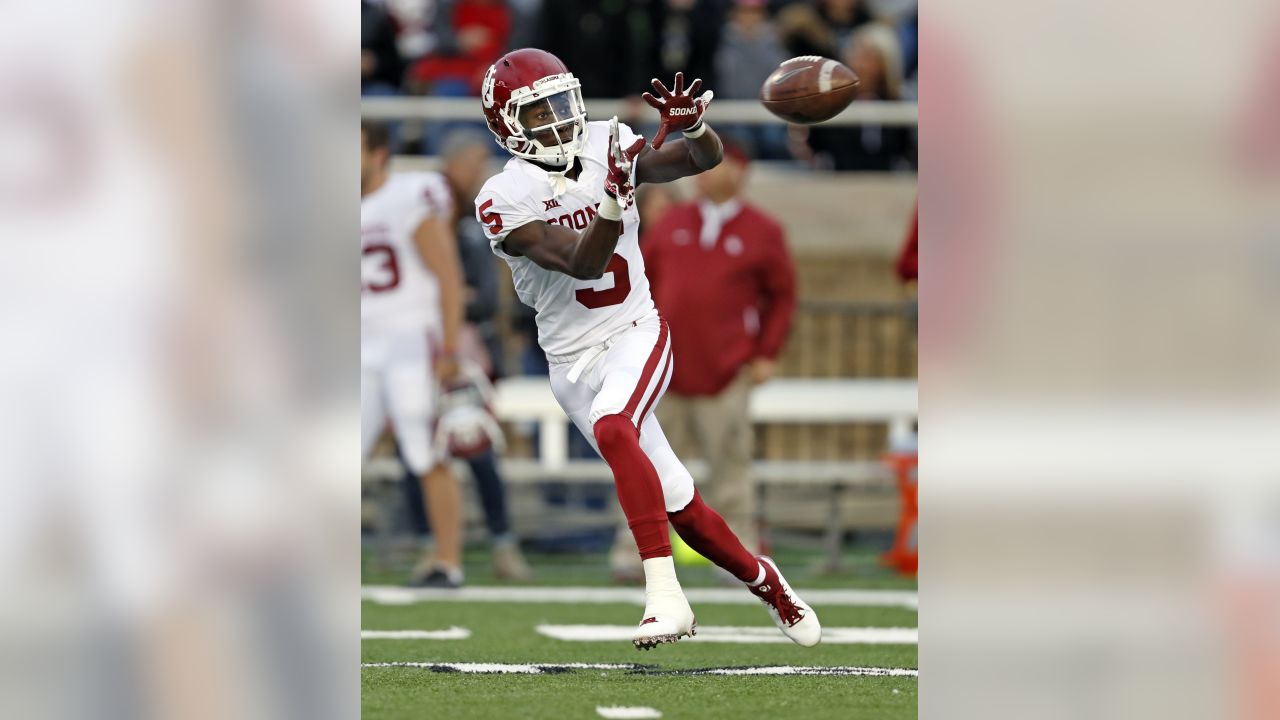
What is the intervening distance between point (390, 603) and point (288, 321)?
4830mm

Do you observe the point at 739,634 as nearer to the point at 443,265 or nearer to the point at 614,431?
the point at 614,431

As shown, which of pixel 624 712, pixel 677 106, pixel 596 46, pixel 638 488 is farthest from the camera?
pixel 596 46

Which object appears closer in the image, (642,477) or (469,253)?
(642,477)

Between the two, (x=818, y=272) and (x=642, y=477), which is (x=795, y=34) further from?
(x=642, y=477)

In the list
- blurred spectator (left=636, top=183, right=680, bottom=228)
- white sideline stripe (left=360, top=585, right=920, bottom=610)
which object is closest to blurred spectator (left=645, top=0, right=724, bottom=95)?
blurred spectator (left=636, top=183, right=680, bottom=228)

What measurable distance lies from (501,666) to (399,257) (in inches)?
129

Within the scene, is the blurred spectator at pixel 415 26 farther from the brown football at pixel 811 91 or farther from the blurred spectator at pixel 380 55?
the brown football at pixel 811 91

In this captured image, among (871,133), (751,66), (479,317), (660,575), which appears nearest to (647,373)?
(660,575)

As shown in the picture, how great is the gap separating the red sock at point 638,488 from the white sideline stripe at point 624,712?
0.55 m

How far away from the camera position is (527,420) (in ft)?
34.4

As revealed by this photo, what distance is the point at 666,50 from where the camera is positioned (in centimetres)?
1142

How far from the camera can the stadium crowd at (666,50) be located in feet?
36.8

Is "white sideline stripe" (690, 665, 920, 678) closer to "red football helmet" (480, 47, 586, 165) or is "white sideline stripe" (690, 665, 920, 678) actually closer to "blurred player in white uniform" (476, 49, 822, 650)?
"blurred player in white uniform" (476, 49, 822, 650)

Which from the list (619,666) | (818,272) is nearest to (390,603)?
(619,666)
